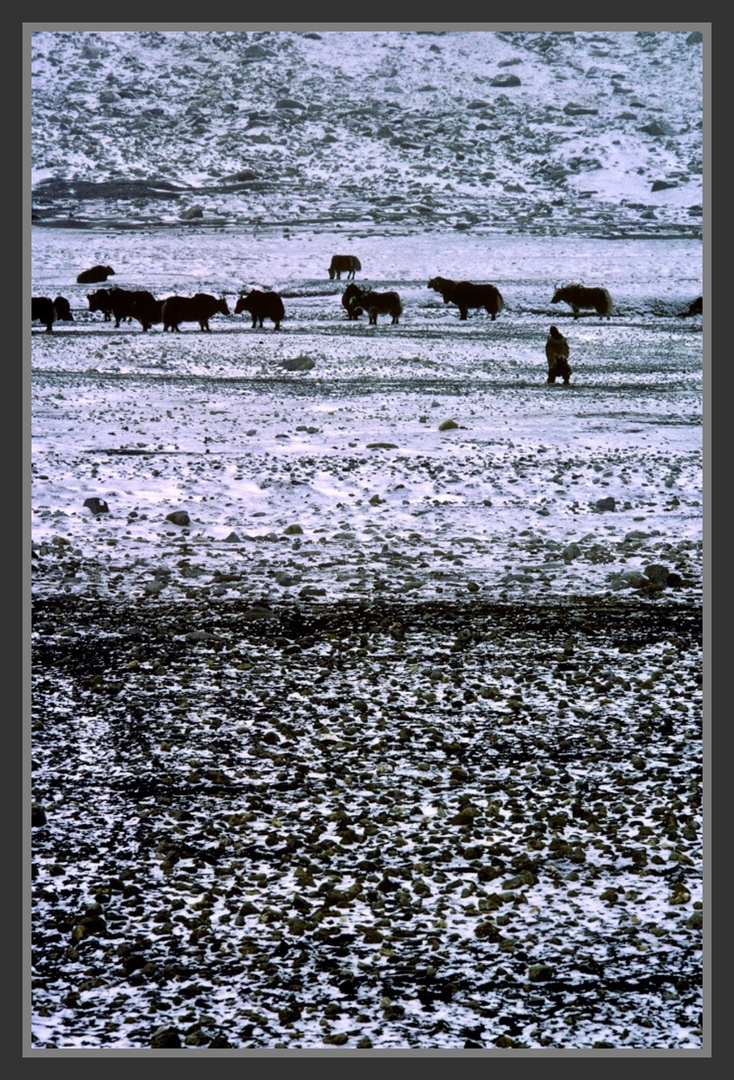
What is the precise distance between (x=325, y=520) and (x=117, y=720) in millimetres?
2624

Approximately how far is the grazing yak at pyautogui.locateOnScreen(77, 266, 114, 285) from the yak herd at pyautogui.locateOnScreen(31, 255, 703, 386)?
0.01 meters

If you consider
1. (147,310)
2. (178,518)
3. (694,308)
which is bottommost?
(178,518)

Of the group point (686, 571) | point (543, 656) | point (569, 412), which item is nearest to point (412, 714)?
point (543, 656)

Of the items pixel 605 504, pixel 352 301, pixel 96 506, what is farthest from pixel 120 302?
pixel 605 504

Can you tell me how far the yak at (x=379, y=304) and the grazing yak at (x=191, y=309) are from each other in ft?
6.06

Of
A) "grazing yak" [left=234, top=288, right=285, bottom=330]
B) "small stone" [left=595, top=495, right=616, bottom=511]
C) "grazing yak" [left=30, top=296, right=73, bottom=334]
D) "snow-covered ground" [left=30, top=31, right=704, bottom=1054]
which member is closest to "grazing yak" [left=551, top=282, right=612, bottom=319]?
"snow-covered ground" [left=30, top=31, right=704, bottom=1054]

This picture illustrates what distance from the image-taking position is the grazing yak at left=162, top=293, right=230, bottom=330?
42.9ft

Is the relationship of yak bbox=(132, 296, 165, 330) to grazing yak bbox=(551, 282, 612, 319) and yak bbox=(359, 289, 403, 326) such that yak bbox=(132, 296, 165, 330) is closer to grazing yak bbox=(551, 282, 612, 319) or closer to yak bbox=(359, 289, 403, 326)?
yak bbox=(359, 289, 403, 326)

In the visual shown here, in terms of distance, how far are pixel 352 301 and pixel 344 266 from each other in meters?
1.21

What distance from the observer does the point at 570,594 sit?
20.8ft

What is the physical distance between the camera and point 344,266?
13.4 m

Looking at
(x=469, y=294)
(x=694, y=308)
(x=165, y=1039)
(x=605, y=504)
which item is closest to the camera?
(x=165, y=1039)

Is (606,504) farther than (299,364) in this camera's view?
No

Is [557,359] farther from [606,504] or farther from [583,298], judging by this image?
[606,504]
